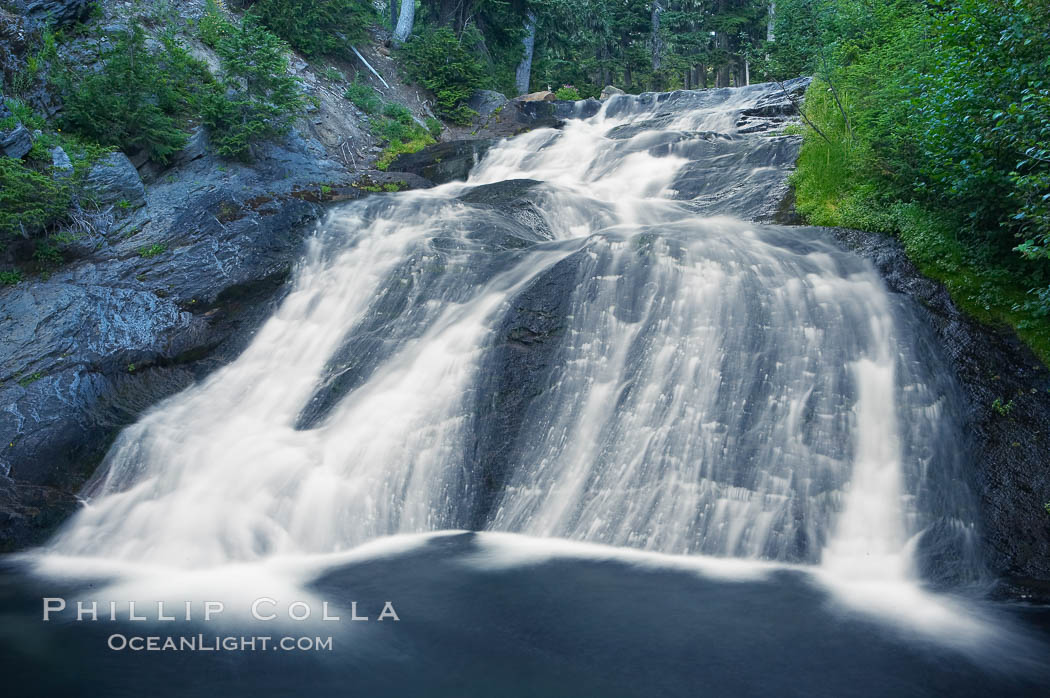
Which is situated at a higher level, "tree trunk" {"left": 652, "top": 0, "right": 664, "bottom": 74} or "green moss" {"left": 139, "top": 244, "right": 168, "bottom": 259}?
"tree trunk" {"left": 652, "top": 0, "right": 664, "bottom": 74}

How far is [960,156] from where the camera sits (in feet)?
23.8

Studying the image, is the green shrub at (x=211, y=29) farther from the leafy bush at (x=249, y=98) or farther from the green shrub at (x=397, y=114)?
the green shrub at (x=397, y=114)

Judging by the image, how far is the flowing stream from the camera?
19.1ft

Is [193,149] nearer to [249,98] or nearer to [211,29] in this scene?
[249,98]

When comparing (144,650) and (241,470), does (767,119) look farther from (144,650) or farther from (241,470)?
(144,650)

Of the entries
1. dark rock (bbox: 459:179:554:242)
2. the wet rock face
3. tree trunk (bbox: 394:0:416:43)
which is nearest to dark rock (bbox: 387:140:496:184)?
dark rock (bbox: 459:179:554:242)

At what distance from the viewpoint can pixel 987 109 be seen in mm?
6363

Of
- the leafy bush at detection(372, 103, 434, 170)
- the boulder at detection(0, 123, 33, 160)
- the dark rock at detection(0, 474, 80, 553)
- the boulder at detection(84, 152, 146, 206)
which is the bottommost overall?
the dark rock at detection(0, 474, 80, 553)

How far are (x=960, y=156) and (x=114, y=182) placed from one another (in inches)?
458

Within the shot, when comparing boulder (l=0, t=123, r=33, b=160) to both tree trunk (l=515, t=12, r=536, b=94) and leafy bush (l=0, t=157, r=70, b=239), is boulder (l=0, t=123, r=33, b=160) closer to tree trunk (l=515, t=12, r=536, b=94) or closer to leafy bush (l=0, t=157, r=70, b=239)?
leafy bush (l=0, t=157, r=70, b=239)

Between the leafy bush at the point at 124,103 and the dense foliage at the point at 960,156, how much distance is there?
35.9 feet

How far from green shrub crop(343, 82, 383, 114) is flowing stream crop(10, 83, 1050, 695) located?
951 centimetres

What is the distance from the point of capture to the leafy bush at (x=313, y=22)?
1805 centimetres

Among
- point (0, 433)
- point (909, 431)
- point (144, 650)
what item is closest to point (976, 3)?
point (909, 431)
